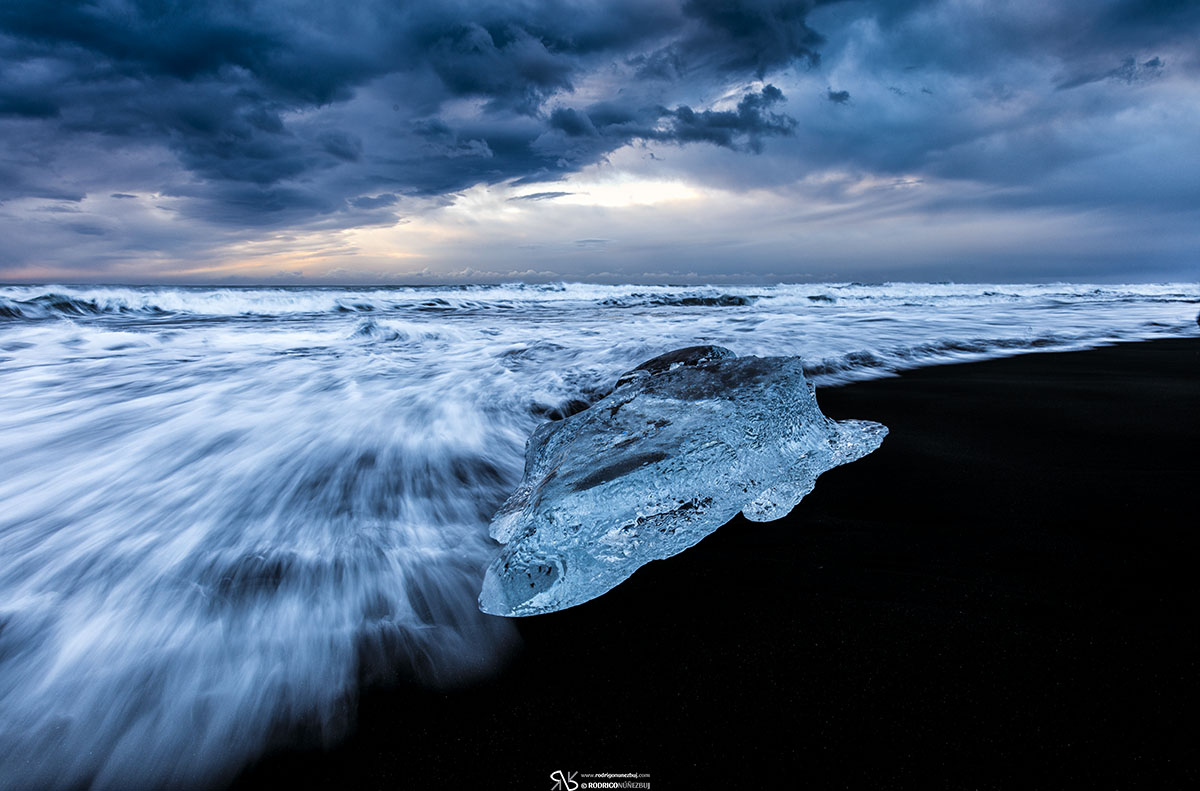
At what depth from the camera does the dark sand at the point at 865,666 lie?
873mm

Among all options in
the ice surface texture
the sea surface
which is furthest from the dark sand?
the sea surface

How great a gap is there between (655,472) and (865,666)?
70 centimetres

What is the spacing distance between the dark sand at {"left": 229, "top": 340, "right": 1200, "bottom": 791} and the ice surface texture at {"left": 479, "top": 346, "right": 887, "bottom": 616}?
0.07 m

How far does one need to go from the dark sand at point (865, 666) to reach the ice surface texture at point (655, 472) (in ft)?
0.25

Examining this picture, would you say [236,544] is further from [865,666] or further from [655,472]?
[865,666]

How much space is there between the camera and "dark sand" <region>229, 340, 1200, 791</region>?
2.86ft

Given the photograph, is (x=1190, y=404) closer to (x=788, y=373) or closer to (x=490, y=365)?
(x=788, y=373)

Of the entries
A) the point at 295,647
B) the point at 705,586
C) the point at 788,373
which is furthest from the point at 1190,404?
the point at 295,647

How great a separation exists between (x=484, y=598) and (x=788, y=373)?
1.52 m

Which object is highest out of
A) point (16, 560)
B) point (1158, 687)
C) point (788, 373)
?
point (788, 373)

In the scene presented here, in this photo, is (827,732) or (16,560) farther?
(16,560)

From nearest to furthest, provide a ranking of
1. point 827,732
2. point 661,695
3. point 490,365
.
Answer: point 827,732 → point 661,695 → point 490,365

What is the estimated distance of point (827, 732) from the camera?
3.02 feet

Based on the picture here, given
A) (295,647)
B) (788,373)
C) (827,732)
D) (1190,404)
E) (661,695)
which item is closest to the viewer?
(827,732)
